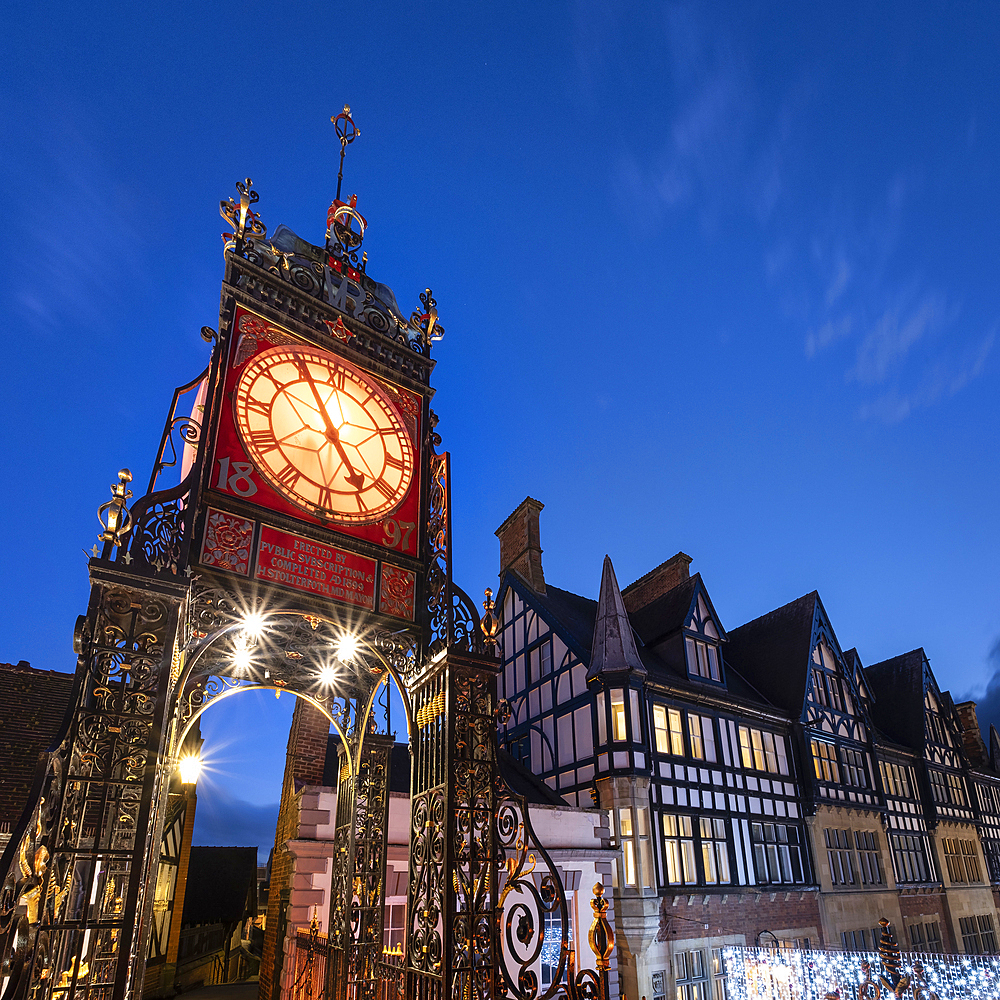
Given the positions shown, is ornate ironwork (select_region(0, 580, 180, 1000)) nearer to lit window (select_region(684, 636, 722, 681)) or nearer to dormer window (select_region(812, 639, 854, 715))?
lit window (select_region(684, 636, 722, 681))

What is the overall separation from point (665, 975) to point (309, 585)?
1392cm

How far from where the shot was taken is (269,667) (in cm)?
763

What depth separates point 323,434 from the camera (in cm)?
661

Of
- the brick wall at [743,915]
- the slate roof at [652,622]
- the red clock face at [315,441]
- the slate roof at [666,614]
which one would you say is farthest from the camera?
the slate roof at [666,614]

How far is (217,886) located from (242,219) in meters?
31.5

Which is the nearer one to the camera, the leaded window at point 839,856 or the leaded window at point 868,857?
the leaded window at point 839,856

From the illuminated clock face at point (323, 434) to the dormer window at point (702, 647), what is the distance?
1456 cm

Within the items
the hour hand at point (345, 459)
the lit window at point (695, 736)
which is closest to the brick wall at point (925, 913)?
the lit window at point (695, 736)

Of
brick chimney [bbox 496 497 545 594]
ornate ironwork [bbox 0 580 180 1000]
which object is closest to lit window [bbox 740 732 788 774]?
brick chimney [bbox 496 497 545 594]

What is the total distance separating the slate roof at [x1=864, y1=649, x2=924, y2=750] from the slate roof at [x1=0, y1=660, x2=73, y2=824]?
30.1m

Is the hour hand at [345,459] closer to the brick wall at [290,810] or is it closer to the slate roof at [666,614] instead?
the brick wall at [290,810]

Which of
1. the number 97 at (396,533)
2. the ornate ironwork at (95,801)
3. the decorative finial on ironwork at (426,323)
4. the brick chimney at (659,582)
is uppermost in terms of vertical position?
the brick chimney at (659,582)

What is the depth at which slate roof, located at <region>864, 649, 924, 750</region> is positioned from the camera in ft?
89.0

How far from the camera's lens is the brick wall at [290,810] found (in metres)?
11.4
